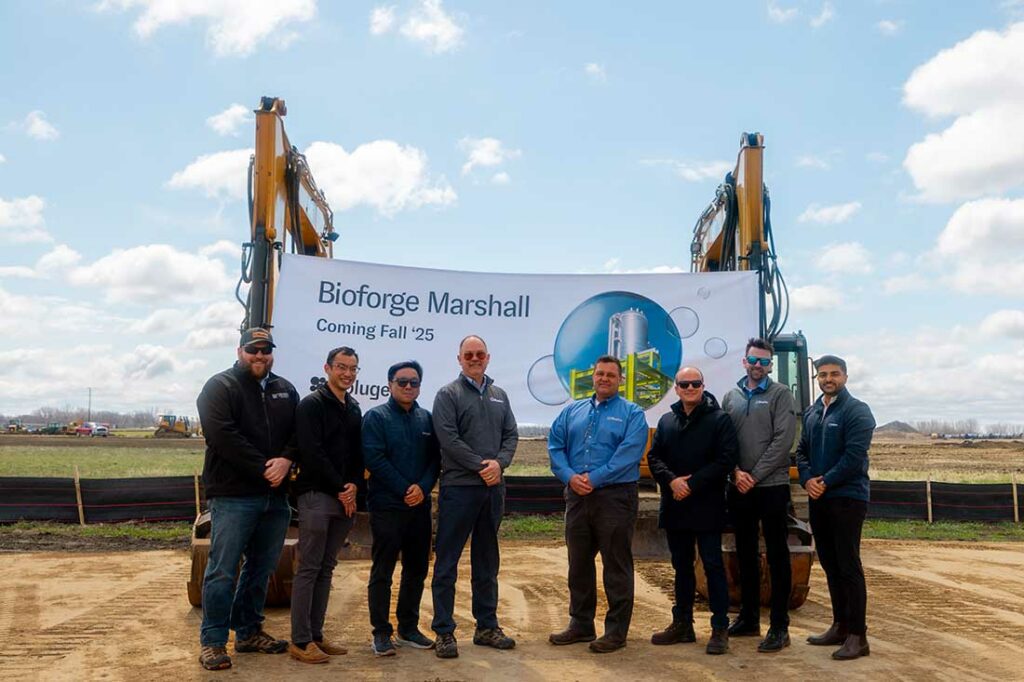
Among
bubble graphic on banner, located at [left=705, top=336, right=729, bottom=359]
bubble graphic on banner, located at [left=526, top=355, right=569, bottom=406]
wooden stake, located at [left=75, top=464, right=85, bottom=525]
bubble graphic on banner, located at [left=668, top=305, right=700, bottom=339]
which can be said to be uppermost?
bubble graphic on banner, located at [left=668, top=305, right=700, bottom=339]

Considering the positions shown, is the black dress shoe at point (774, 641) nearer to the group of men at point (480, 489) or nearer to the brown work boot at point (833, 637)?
the group of men at point (480, 489)

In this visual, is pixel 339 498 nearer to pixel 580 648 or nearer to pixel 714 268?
pixel 580 648

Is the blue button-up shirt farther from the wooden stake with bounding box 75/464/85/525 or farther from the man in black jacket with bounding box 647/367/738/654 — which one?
the wooden stake with bounding box 75/464/85/525

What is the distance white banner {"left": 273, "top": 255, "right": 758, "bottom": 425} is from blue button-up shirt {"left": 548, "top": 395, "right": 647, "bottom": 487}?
9.00 ft

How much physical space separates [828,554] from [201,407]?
13.0 ft

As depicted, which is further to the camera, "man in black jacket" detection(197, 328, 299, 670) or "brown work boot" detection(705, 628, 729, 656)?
"brown work boot" detection(705, 628, 729, 656)

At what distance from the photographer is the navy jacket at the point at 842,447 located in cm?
552

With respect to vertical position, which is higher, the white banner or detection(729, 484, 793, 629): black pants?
the white banner

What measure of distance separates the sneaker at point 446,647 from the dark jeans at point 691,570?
146cm

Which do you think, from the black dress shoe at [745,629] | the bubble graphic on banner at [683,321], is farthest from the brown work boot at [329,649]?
the bubble graphic on banner at [683,321]

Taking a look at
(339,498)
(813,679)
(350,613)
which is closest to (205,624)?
(339,498)

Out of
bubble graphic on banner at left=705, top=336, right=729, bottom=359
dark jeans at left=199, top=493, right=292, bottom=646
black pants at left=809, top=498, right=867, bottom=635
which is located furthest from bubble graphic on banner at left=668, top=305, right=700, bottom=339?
dark jeans at left=199, top=493, right=292, bottom=646

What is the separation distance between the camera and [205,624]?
17.2 ft

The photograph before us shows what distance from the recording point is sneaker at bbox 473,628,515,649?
5.66 m
